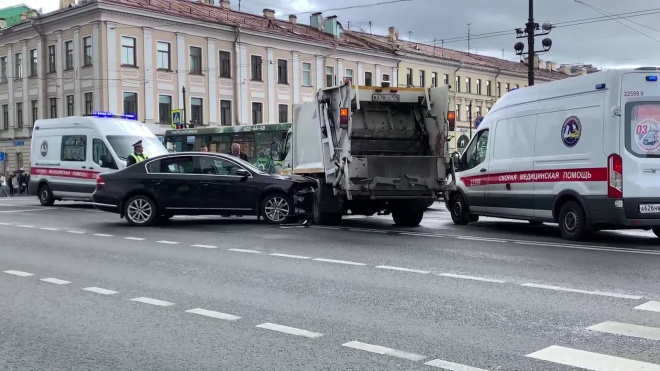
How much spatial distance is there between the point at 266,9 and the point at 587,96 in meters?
48.5

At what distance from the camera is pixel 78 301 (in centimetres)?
732

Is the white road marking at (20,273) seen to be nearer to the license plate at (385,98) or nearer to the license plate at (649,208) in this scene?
the license plate at (385,98)

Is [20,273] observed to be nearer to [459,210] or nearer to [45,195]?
[459,210]

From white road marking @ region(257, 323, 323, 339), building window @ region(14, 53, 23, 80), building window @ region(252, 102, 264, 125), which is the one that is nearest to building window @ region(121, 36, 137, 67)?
building window @ region(252, 102, 264, 125)

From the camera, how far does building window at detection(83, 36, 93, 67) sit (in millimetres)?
44906

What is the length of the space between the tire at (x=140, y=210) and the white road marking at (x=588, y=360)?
11.4 m

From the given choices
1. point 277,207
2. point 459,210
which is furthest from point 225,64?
point 459,210

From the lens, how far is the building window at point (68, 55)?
46.8 m

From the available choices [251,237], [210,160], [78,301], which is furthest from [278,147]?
[78,301]

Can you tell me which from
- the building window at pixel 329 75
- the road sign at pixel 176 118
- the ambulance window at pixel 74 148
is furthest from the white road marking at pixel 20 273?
the building window at pixel 329 75

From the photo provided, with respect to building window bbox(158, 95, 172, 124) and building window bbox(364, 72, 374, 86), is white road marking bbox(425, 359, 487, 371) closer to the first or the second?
building window bbox(158, 95, 172, 124)

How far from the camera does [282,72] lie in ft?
Result: 176

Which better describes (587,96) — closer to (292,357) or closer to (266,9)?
(292,357)

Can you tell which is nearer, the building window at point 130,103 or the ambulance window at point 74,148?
the ambulance window at point 74,148
